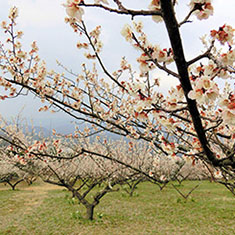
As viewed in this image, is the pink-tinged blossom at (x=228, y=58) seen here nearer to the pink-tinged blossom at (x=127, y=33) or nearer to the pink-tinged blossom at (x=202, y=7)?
Result: the pink-tinged blossom at (x=202, y=7)

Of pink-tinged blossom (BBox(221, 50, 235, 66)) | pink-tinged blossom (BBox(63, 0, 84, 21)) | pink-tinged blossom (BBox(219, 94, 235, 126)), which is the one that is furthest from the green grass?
pink-tinged blossom (BBox(63, 0, 84, 21))

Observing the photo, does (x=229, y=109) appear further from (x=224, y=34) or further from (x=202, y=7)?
(x=202, y=7)

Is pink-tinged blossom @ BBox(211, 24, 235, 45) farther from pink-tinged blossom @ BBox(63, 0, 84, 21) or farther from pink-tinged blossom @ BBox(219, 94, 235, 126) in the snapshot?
pink-tinged blossom @ BBox(63, 0, 84, 21)

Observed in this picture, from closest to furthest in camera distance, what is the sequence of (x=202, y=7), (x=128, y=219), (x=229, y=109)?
(x=202, y=7), (x=229, y=109), (x=128, y=219)

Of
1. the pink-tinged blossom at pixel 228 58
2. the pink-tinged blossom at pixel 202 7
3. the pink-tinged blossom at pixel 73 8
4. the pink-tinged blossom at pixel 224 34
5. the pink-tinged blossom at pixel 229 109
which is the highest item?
the pink-tinged blossom at pixel 73 8

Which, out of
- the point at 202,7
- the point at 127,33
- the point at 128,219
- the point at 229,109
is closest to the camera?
the point at 202,7

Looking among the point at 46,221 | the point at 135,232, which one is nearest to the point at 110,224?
the point at 135,232

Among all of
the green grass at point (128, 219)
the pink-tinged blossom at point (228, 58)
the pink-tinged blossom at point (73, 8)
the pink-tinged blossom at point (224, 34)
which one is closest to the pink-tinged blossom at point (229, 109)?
the pink-tinged blossom at point (228, 58)

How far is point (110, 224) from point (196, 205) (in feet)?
16.6

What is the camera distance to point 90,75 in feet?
14.9

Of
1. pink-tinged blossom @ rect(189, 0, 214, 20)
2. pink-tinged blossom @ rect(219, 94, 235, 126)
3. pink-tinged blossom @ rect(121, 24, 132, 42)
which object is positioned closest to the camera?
pink-tinged blossom @ rect(189, 0, 214, 20)

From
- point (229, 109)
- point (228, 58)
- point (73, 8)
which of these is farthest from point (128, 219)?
point (73, 8)

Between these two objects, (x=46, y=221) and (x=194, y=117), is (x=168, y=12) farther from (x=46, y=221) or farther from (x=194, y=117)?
(x=46, y=221)

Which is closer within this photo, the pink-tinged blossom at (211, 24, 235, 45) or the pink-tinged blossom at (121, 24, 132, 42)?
the pink-tinged blossom at (211, 24, 235, 45)
